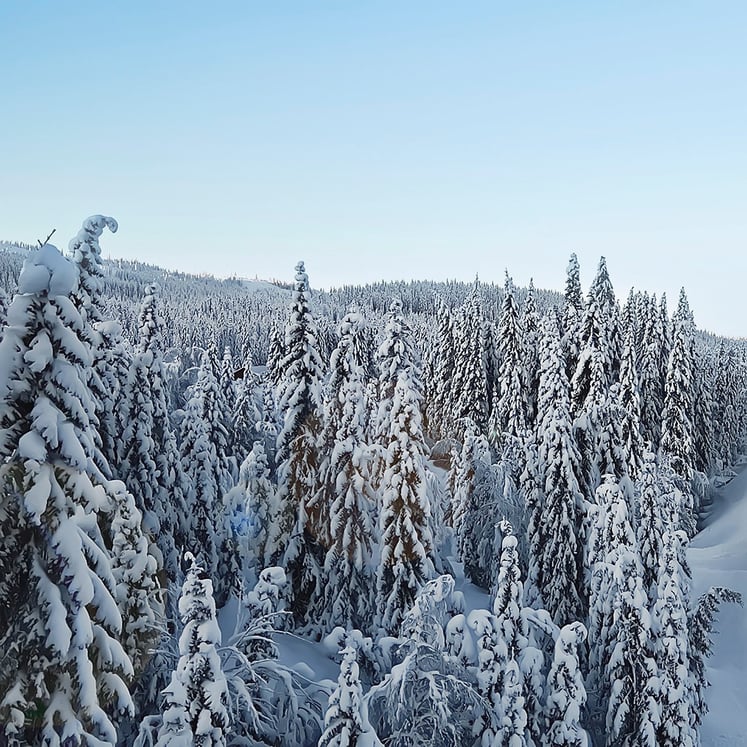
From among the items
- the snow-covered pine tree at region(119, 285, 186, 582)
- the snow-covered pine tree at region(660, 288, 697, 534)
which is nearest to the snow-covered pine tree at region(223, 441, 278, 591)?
the snow-covered pine tree at region(119, 285, 186, 582)

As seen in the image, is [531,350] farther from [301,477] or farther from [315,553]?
[315,553]

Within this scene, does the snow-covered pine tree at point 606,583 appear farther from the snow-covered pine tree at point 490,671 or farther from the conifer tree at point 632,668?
the snow-covered pine tree at point 490,671

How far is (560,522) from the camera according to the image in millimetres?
24516

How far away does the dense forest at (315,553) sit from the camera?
6730 millimetres

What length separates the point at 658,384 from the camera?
168ft

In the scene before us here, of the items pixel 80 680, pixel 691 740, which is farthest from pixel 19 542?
pixel 691 740

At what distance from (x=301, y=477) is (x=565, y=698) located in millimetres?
11225

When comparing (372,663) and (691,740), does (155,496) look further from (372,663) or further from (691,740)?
(691,740)

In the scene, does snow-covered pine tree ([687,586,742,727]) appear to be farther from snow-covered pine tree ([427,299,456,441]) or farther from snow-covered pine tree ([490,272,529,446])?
snow-covered pine tree ([427,299,456,441])

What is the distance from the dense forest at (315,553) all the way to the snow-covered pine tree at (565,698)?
0.16ft

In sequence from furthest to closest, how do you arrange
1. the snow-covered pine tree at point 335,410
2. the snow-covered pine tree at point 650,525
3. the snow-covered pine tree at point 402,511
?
the snow-covered pine tree at point 335,410 → the snow-covered pine tree at point 402,511 → the snow-covered pine tree at point 650,525

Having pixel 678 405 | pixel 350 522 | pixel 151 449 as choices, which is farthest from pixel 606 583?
pixel 678 405

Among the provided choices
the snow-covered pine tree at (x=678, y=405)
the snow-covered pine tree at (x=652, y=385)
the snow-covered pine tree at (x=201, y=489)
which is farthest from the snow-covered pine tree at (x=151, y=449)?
the snow-covered pine tree at (x=678, y=405)

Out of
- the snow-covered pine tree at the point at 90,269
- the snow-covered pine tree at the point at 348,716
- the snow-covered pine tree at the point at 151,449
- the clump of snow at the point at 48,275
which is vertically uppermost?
the snow-covered pine tree at the point at 90,269
